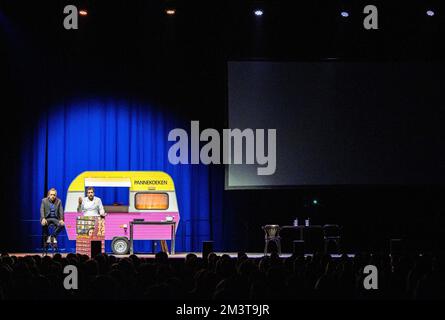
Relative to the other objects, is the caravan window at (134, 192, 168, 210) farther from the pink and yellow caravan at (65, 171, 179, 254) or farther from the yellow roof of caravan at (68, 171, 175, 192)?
the yellow roof of caravan at (68, 171, 175, 192)

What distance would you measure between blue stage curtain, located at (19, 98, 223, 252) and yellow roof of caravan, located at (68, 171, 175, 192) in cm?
124

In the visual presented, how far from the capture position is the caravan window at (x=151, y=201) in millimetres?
13055

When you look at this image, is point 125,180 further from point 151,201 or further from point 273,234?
point 273,234

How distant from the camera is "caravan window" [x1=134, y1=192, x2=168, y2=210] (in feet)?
42.8

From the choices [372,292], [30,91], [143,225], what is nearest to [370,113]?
[143,225]

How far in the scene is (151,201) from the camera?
13125 mm

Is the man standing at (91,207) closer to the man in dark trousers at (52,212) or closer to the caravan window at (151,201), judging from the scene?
→ the man in dark trousers at (52,212)

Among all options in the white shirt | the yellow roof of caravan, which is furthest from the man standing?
the yellow roof of caravan

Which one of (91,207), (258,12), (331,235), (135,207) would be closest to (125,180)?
(135,207)

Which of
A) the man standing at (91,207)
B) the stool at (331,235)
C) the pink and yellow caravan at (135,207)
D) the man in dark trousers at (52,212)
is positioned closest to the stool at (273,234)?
the stool at (331,235)

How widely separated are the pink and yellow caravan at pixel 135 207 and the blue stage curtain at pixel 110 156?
1.24 metres

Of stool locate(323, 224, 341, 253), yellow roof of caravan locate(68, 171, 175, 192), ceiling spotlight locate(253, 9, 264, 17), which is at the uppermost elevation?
ceiling spotlight locate(253, 9, 264, 17)

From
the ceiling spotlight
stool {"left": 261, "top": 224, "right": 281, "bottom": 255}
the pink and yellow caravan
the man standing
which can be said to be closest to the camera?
the man standing
